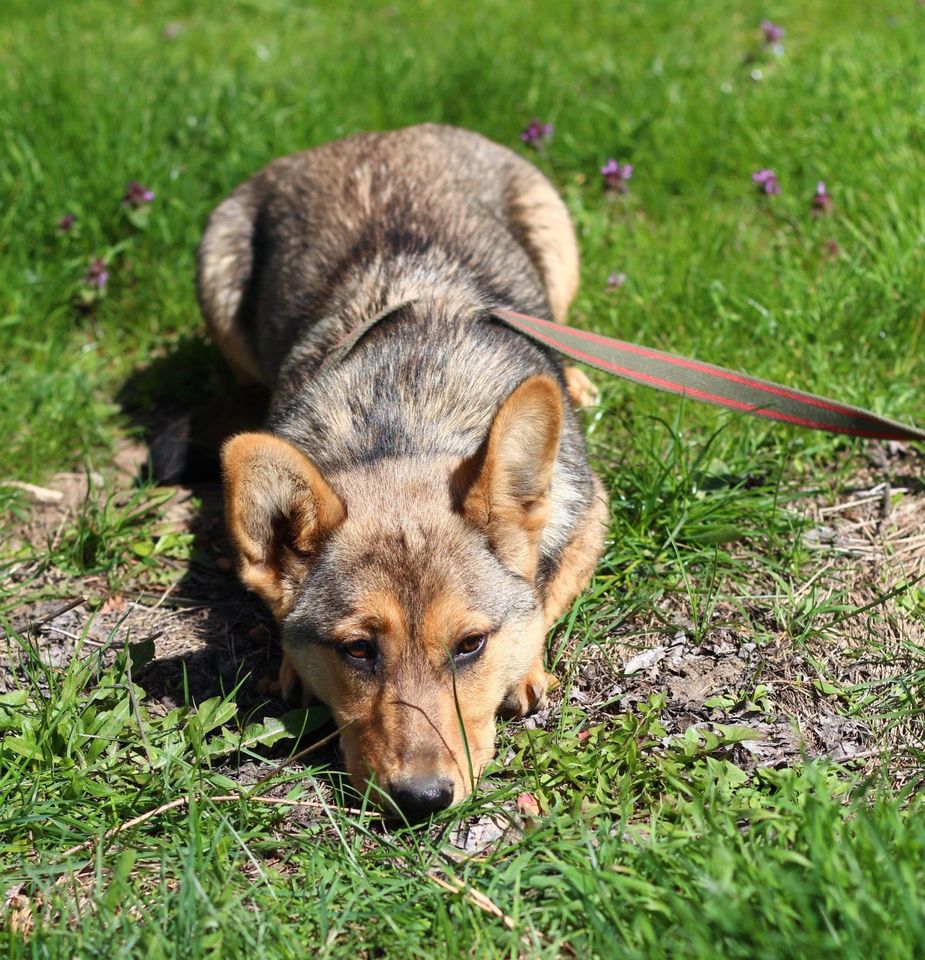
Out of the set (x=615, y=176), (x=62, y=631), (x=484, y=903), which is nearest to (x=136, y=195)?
(x=615, y=176)

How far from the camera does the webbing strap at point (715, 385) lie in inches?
156

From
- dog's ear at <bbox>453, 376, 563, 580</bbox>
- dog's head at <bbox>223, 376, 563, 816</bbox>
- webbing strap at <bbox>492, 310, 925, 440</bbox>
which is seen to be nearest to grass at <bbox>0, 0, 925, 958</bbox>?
dog's head at <bbox>223, 376, 563, 816</bbox>

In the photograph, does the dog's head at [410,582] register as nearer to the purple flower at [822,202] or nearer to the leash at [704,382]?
the leash at [704,382]

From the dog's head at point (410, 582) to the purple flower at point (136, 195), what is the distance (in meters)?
3.45

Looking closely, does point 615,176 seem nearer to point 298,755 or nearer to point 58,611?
point 58,611

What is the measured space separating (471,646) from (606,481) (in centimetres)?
153

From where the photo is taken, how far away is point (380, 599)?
3326 millimetres

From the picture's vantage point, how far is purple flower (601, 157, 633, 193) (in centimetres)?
615

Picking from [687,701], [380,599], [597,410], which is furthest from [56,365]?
[687,701]

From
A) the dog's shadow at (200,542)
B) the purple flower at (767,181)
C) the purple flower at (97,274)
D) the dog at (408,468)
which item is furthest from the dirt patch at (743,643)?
the purple flower at (97,274)

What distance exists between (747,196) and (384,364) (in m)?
3.20

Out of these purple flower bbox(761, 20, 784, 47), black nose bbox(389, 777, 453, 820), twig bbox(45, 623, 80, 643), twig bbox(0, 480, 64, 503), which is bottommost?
twig bbox(0, 480, 64, 503)

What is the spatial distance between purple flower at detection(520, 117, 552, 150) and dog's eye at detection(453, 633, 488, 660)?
4133 mm

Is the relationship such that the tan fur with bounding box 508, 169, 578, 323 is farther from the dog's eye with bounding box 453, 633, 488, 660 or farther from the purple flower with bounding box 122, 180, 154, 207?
the dog's eye with bounding box 453, 633, 488, 660
